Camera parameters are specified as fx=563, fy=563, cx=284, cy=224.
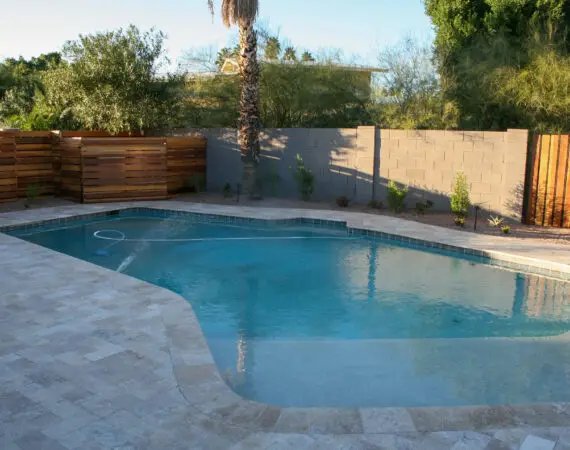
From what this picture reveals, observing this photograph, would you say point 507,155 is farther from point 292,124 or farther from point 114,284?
point 114,284

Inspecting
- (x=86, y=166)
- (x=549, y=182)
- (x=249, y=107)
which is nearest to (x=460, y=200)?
(x=549, y=182)

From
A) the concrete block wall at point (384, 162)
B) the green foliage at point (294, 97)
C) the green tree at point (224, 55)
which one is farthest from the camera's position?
the green tree at point (224, 55)

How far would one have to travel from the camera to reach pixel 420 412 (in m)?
3.97

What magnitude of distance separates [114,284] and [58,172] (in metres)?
9.07

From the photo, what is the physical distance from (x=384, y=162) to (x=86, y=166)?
7.38m

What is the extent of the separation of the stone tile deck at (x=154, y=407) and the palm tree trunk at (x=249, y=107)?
8792mm

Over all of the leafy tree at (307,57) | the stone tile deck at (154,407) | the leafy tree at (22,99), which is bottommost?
the stone tile deck at (154,407)

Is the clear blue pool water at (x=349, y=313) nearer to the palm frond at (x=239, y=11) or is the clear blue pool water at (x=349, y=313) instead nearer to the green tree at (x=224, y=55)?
the palm frond at (x=239, y=11)

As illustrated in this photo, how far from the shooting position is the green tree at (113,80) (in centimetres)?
1524

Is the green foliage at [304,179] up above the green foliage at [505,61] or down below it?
below

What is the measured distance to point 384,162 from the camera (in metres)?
13.6

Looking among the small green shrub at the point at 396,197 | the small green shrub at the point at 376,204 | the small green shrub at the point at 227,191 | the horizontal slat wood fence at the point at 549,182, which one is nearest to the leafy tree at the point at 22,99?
the small green shrub at the point at 227,191

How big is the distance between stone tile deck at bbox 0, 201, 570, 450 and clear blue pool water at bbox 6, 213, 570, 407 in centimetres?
62

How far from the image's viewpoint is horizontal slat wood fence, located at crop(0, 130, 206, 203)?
553 inches
